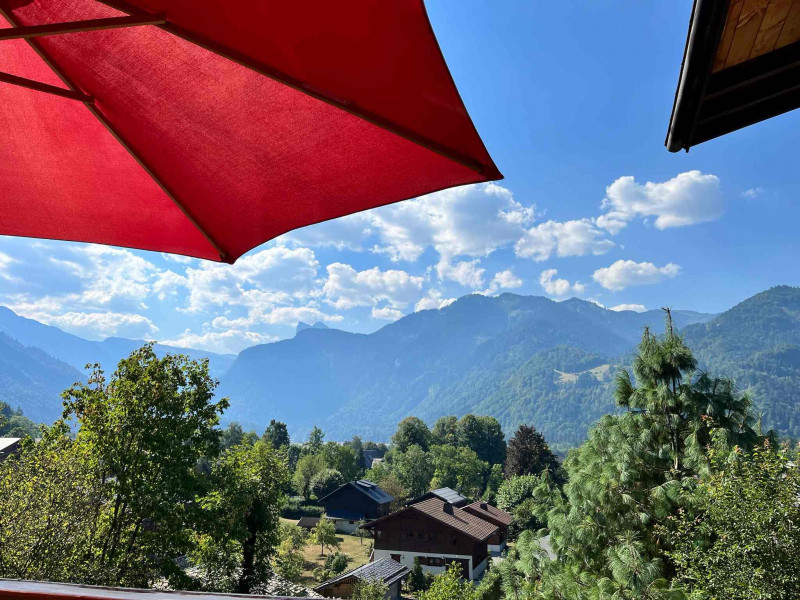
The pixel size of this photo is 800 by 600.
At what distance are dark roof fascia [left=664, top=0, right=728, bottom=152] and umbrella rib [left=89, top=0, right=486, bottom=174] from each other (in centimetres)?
90

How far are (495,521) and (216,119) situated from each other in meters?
37.1

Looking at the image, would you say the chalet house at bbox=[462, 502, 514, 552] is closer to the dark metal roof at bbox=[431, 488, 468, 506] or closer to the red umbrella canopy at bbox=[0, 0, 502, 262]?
the dark metal roof at bbox=[431, 488, 468, 506]

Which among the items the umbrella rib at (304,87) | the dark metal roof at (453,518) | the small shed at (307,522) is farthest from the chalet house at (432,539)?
the umbrella rib at (304,87)

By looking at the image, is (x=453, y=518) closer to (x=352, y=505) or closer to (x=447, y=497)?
(x=447, y=497)

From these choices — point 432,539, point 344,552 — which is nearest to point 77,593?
point 432,539

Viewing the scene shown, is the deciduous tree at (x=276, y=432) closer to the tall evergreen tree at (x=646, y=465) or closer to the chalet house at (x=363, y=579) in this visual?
the chalet house at (x=363, y=579)

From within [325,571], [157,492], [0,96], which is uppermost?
[0,96]

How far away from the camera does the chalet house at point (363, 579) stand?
22.4 metres

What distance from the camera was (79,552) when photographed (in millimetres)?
9328

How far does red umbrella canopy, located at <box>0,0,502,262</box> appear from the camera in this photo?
133 centimetres

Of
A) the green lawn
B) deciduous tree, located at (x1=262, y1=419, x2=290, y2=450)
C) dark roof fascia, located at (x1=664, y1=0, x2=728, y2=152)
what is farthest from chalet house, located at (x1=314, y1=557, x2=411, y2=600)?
deciduous tree, located at (x1=262, y1=419, x2=290, y2=450)

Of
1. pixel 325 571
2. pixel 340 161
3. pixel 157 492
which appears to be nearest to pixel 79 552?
pixel 157 492

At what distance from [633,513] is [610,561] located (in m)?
0.84

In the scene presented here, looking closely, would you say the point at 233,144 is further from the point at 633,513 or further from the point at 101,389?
the point at 101,389
